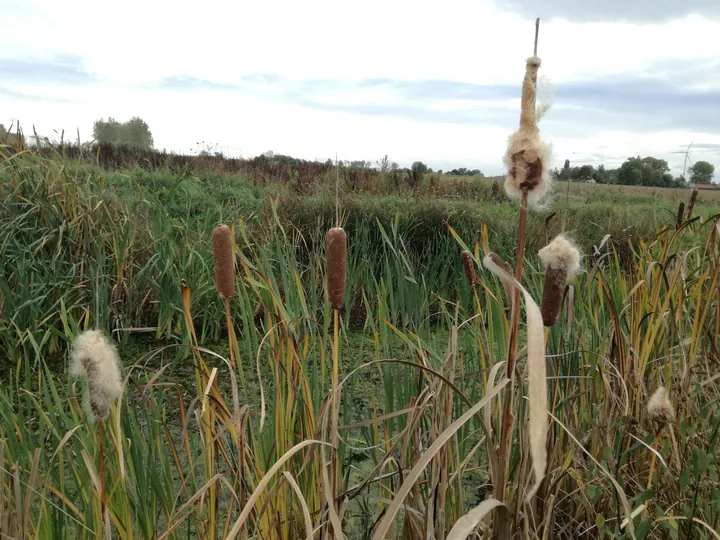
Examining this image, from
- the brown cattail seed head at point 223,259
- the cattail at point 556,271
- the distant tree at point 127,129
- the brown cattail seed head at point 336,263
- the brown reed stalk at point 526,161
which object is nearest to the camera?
the brown reed stalk at point 526,161

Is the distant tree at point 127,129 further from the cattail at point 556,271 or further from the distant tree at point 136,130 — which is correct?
the cattail at point 556,271

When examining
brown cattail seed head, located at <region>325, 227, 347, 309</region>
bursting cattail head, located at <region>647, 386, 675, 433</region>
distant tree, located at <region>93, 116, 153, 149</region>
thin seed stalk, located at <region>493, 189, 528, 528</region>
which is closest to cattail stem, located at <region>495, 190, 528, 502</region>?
thin seed stalk, located at <region>493, 189, 528, 528</region>

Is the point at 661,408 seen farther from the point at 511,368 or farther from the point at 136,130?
the point at 136,130

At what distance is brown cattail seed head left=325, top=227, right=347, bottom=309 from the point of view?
3.18ft

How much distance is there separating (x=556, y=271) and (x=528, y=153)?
21cm

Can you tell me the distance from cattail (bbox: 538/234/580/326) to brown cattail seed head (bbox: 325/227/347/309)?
0.33m

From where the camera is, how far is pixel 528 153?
746mm

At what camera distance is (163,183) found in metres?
7.55

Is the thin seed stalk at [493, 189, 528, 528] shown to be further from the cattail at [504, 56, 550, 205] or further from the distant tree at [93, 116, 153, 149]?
the distant tree at [93, 116, 153, 149]

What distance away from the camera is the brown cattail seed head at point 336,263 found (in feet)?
3.18

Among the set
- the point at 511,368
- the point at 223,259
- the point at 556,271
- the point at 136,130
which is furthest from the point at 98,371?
the point at 136,130

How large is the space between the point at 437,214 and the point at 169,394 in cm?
322

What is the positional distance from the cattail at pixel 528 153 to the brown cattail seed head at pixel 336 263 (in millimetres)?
320

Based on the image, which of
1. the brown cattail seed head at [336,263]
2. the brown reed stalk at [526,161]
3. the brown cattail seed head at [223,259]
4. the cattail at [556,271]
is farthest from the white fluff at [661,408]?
the brown cattail seed head at [223,259]
